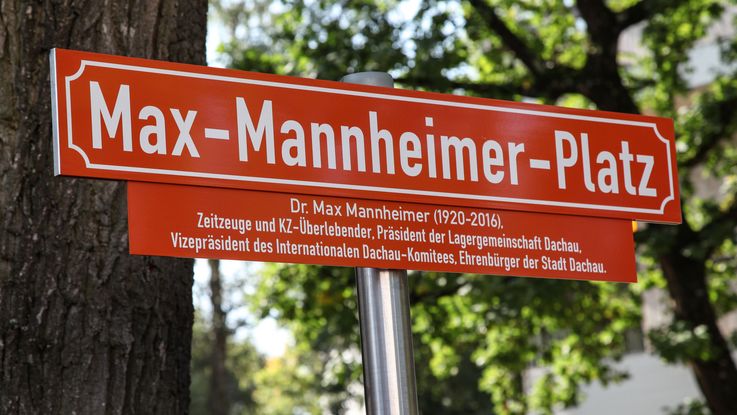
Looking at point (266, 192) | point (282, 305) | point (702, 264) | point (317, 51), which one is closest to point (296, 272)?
point (282, 305)

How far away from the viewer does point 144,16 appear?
353 cm

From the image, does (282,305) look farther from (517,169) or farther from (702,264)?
(517,169)

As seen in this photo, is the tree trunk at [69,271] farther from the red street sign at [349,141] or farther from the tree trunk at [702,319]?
the tree trunk at [702,319]

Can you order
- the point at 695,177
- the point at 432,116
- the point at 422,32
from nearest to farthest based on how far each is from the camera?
the point at 432,116
the point at 422,32
the point at 695,177

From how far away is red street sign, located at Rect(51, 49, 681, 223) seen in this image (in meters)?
2.54

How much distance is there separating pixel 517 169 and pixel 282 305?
37.4ft

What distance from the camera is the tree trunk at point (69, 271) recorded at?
3.16m

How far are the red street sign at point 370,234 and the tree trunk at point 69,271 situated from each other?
815 mm

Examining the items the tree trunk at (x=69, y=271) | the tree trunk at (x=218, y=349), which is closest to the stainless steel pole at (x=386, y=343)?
the tree trunk at (x=69, y=271)

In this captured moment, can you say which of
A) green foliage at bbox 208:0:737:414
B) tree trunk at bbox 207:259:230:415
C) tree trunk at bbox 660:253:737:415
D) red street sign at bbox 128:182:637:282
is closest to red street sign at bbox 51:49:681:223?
red street sign at bbox 128:182:637:282

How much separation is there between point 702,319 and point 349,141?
1104 cm

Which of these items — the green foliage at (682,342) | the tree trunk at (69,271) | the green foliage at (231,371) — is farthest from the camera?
the green foliage at (231,371)

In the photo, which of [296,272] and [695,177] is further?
[695,177]

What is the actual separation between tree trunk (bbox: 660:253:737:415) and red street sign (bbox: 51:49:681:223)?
33.6ft
